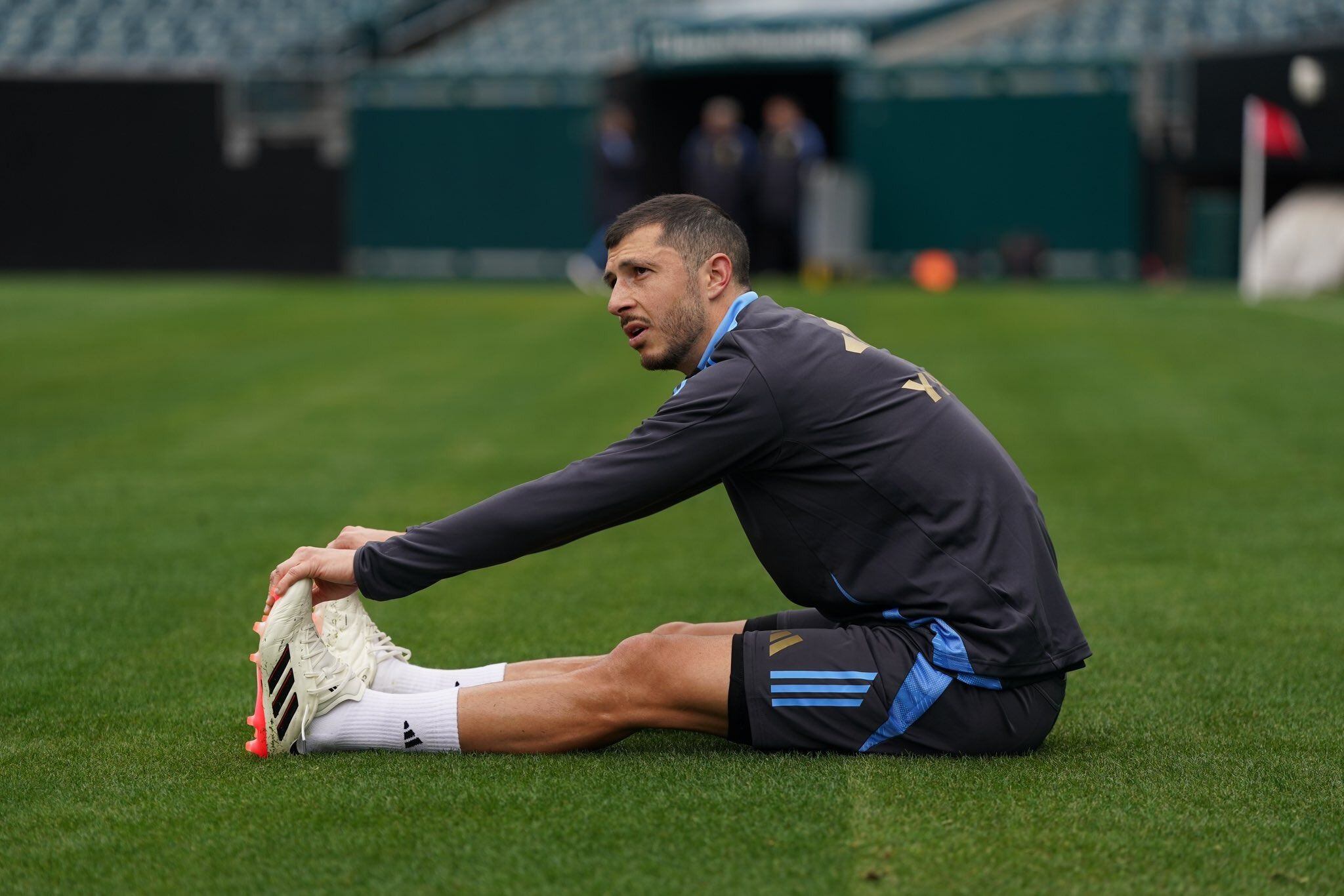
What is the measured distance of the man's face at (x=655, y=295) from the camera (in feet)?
12.8

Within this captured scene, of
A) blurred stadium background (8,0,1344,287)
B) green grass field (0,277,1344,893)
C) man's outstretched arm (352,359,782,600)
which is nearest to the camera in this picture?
green grass field (0,277,1344,893)

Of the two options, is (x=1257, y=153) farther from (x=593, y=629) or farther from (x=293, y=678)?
(x=293, y=678)

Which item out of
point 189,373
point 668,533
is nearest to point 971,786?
point 668,533

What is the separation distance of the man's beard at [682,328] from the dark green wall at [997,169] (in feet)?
70.1

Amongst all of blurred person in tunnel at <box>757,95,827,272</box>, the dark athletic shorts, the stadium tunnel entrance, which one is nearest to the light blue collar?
the dark athletic shorts

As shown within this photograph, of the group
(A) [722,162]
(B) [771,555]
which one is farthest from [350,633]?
(A) [722,162]

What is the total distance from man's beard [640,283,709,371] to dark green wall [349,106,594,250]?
2208 centimetres

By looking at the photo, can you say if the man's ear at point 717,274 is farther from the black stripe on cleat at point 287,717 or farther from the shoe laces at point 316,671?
the black stripe on cleat at point 287,717

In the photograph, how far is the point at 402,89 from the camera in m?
26.0

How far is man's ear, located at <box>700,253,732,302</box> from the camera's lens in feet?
12.9

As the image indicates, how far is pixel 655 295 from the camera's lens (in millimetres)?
3924

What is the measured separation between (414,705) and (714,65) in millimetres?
23424

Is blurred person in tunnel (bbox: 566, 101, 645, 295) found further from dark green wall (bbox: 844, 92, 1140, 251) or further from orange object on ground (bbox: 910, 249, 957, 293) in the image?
orange object on ground (bbox: 910, 249, 957, 293)

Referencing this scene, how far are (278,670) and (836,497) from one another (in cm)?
138
